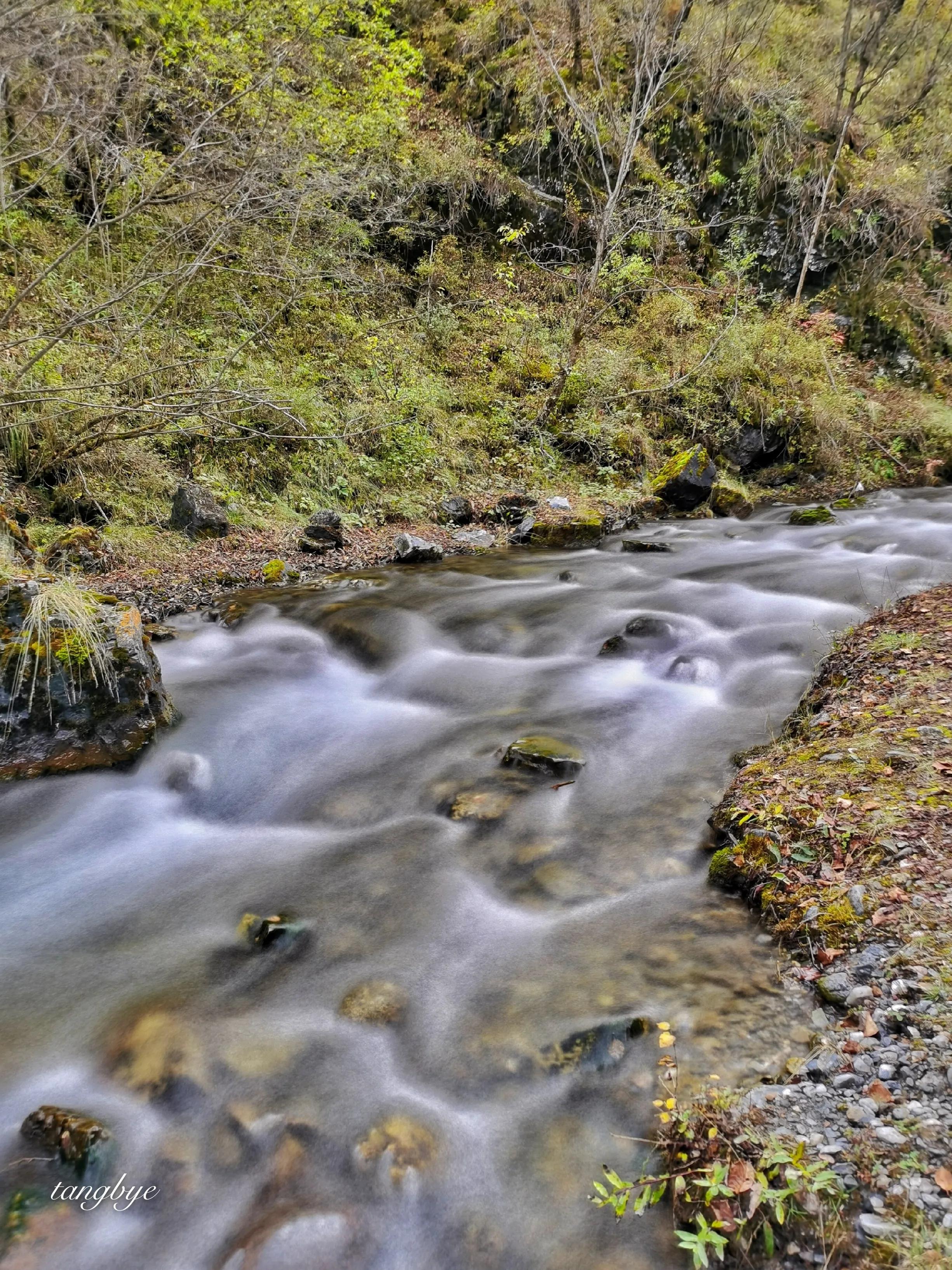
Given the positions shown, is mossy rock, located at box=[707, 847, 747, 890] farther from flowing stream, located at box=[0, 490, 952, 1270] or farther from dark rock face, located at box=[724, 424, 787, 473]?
dark rock face, located at box=[724, 424, 787, 473]

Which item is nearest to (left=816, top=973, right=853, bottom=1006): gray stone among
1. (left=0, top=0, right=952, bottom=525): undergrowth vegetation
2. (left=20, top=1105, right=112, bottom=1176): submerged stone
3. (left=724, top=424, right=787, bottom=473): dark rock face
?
(left=20, top=1105, right=112, bottom=1176): submerged stone

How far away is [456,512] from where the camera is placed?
35.3ft

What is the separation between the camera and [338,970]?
316 centimetres

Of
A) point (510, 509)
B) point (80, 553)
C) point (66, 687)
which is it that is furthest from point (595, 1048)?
point (510, 509)

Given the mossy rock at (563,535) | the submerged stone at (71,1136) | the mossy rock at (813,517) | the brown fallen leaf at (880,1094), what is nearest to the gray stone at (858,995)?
the brown fallen leaf at (880,1094)

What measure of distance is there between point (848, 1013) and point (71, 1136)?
259 cm

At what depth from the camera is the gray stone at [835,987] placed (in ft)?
8.10

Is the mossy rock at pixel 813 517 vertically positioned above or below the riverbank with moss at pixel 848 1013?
below

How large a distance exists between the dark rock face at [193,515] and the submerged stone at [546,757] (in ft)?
17.7

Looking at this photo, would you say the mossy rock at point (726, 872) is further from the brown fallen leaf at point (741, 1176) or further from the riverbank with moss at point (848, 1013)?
the brown fallen leaf at point (741, 1176)

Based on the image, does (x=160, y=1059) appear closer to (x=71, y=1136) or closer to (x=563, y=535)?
(x=71, y=1136)

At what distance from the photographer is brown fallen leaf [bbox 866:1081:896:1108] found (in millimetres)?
2045

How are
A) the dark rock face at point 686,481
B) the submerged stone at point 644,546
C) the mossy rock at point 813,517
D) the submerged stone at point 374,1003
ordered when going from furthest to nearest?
1. the dark rock face at point 686,481
2. the mossy rock at point 813,517
3. the submerged stone at point 644,546
4. the submerged stone at point 374,1003

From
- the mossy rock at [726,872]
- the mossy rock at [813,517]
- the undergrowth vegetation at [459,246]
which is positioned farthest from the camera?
the mossy rock at [813,517]
